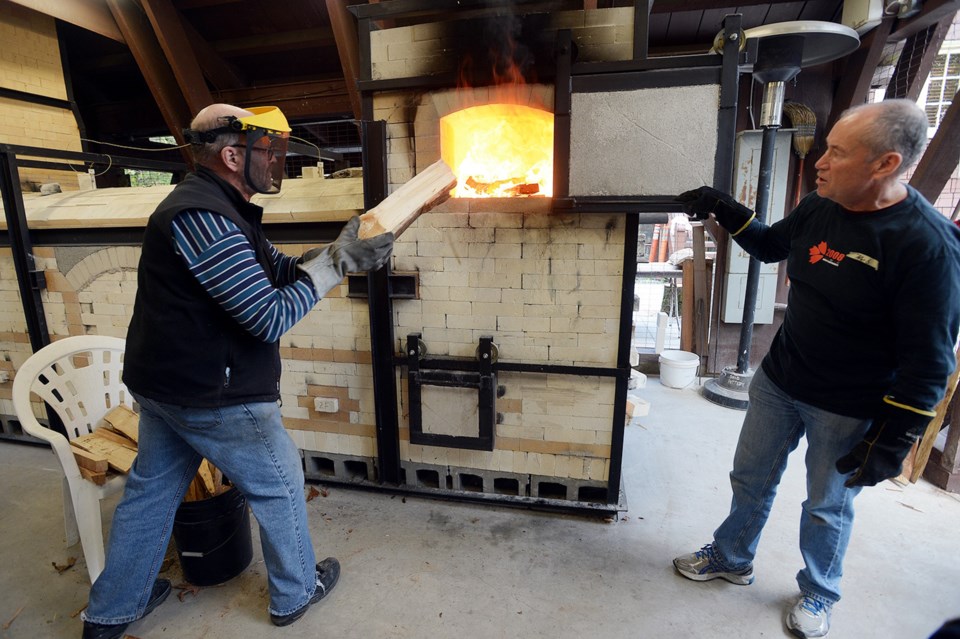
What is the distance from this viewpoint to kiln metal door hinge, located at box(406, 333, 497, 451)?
117 inches

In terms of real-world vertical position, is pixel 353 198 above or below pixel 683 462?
above

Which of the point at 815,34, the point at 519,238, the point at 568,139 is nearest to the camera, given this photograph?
the point at 568,139

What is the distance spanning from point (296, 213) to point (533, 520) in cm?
243

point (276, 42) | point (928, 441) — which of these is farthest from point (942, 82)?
point (276, 42)

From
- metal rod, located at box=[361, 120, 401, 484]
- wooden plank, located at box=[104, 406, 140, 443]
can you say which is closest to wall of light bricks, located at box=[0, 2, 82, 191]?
wooden plank, located at box=[104, 406, 140, 443]

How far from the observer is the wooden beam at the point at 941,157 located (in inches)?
132

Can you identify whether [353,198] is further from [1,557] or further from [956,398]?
[956,398]

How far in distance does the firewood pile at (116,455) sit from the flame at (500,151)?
211 cm

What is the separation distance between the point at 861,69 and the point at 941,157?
1622 mm

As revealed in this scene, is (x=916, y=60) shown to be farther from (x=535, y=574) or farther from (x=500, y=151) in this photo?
(x=535, y=574)

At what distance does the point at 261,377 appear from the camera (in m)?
2.00

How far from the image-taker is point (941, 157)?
343 cm

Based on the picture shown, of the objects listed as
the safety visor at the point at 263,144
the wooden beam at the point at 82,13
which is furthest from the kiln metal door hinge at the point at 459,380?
the wooden beam at the point at 82,13

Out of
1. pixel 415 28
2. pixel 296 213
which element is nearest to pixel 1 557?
pixel 296 213
